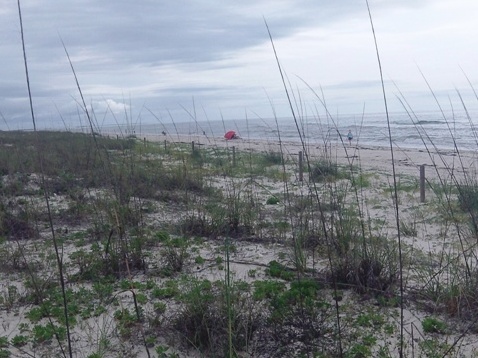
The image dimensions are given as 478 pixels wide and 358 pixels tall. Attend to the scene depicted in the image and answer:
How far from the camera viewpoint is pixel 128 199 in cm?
618

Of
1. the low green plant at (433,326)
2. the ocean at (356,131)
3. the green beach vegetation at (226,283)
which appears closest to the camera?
the green beach vegetation at (226,283)

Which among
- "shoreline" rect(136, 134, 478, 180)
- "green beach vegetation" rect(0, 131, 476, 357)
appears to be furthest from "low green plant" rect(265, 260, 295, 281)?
"shoreline" rect(136, 134, 478, 180)

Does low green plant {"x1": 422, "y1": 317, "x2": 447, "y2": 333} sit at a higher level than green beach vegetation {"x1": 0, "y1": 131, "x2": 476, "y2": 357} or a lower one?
lower

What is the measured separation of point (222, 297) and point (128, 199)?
3.03m

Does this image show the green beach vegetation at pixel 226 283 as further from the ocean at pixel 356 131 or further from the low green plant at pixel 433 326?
the ocean at pixel 356 131

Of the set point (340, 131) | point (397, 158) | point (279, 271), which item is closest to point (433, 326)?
point (279, 271)

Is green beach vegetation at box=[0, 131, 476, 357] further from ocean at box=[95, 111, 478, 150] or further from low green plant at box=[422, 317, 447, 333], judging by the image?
ocean at box=[95, 111, 478, 150]

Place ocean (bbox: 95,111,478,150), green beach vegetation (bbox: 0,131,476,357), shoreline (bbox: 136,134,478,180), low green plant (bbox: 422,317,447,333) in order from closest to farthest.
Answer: green beach vegetation (bbox: 0,131,476,357) → low green plant (bbox: 422,317,447,333) → ocean (bbox: 95,111,478,150) → shoreline (bbox: 136,134,478,180)

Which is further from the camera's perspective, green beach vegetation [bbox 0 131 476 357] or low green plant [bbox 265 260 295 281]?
low green plant [bbox 265 260 295 281]

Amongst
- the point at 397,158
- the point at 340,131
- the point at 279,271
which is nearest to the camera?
the point at 279,271

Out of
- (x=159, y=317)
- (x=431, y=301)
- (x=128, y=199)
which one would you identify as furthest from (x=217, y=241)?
(x=431, y=301)

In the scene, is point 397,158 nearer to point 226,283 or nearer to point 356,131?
point 356,131

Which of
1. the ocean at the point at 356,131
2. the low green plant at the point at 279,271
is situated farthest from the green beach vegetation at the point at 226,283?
the ocean at the point at 356,131

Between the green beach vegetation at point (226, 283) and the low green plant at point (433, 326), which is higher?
the green beach vegetation at point (226, 283)
